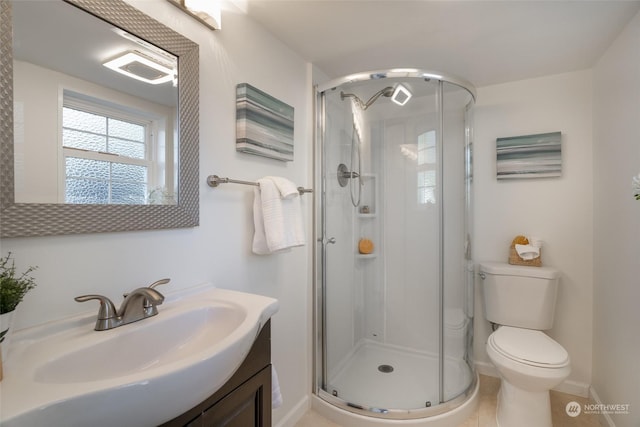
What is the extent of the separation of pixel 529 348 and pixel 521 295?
42 cm

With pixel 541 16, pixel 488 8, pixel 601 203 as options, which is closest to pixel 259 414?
pixel 488 8

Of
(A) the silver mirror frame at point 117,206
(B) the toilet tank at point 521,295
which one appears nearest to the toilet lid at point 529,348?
(B) the toilet tank at point 521,295

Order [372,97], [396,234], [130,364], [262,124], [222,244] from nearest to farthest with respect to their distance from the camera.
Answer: [130,364], [222,244], [262,124], [372,97], [396,234]

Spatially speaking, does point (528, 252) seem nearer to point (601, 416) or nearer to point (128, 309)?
point (601, 416)

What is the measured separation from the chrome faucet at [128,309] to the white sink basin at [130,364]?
0.02 metres

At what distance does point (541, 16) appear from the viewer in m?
1.48

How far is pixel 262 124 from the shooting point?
1.53 meters

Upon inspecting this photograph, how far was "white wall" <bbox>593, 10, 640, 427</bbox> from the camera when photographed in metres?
1.50

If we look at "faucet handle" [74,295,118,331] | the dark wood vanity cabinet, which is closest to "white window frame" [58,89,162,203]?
"faucet handle" [74,295,118,331]

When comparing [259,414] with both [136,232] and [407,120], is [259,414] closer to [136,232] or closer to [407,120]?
[136,232]

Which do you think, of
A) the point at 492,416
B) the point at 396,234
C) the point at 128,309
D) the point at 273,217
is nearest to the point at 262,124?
the point at 273,217

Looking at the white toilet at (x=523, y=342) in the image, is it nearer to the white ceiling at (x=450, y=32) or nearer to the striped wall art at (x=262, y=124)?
the white ceiling at (x=450, y=32)

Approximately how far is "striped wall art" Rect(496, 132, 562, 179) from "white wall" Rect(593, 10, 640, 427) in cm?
21

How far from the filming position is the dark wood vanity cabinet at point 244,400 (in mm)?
804
